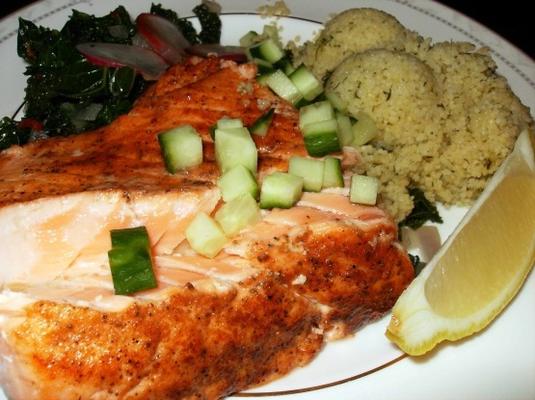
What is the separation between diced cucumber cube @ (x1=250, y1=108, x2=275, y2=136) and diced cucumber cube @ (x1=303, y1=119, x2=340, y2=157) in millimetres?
227

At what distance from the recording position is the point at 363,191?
3326 mm

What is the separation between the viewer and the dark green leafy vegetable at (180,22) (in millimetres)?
5098

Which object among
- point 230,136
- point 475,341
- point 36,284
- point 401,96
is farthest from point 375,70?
point 36,284

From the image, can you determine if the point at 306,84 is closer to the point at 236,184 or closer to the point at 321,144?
the point at 321,144

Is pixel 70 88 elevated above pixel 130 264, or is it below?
below

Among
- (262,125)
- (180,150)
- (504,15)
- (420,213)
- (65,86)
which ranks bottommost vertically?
(65,86)

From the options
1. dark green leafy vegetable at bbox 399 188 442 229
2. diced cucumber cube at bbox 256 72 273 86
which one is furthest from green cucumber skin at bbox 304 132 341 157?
dark green leafy vegetable at bbox 399 188 442 229

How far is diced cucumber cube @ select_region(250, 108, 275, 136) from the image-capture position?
3.48 meters

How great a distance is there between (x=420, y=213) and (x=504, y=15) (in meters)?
3.38

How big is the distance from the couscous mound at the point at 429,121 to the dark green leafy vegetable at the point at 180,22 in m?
1.49

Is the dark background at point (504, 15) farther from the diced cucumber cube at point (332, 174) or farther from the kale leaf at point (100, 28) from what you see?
the diced cucumber cube at point (332, 174)

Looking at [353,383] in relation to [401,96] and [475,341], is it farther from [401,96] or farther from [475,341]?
[401,96]

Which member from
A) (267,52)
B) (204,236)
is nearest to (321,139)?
(204,236)

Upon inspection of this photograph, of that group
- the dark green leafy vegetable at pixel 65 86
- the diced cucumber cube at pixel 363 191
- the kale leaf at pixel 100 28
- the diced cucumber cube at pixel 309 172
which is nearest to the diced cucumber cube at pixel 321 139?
the diced cucumber cube at pixel 309 172
